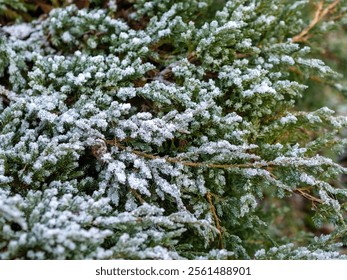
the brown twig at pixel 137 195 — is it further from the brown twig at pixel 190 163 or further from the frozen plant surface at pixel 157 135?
the brown twig at pixel 190 163

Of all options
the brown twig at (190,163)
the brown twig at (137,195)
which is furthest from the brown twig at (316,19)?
the brown twig at (137,195)

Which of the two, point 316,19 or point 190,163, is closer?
point 190,163

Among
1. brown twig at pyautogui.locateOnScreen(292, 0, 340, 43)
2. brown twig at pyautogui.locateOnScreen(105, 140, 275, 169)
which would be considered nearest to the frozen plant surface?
brown twig at pyautogui.locateOnScreen(105, 140, 275, 169)

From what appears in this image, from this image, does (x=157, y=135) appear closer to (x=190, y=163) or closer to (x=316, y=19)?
(x=190, y=163)

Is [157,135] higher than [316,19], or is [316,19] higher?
[316,19]

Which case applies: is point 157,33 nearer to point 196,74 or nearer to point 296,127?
point 196,74

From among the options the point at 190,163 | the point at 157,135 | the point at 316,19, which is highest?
the point at 316,19

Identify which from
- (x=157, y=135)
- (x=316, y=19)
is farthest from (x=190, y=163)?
(x=316, y=19)
